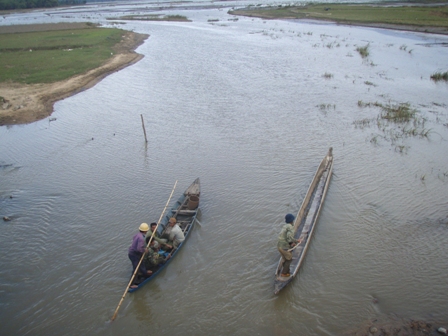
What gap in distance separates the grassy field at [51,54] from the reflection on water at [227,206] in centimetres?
540

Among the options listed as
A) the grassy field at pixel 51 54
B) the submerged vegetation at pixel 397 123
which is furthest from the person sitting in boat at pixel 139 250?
the grassy field at pixel 51 54

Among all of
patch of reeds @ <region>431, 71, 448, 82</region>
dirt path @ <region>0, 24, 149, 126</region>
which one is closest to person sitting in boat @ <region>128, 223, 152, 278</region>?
dirt path @ <region>0, 24, 149, 126</region>

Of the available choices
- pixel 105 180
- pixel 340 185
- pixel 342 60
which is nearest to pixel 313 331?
pixel 340 185

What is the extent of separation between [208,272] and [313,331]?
10.0 feet

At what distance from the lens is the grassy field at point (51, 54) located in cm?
2812

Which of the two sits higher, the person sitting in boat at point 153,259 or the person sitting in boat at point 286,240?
the person sitting in boat at point 286,240

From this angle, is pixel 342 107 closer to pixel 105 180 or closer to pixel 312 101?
pixel 312 101

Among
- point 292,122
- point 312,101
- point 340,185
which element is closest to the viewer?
point 340,185

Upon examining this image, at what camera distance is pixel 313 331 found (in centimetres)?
771

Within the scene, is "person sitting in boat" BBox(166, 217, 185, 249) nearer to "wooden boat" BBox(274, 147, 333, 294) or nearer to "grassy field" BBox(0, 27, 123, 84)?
"wooden boat" BBox(274, 147, 333, 294)

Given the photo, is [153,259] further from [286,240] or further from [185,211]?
[286,240]

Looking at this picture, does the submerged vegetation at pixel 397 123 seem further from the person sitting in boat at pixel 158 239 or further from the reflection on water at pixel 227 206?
the person sitting in boat at pixel 158 239

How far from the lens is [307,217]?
10984 mm

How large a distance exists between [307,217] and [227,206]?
→ 2820 millimetres
